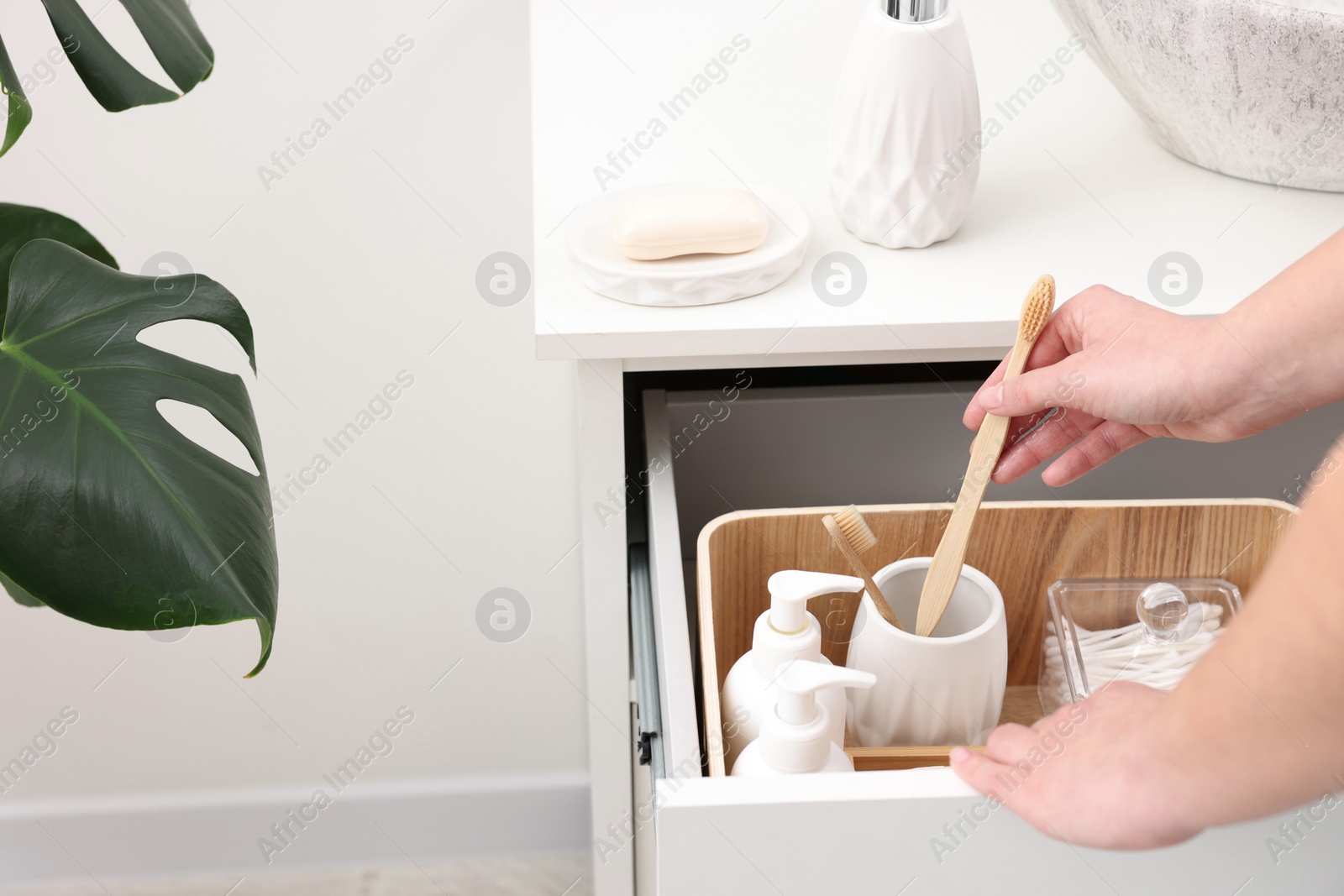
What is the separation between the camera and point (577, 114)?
697 millimetres

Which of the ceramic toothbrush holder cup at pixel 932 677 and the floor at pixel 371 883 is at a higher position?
the ceramic toothbrush holder cup at pixel 932 677

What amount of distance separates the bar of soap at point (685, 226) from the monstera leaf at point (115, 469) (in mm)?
199

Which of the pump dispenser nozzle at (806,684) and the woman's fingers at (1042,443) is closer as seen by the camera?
the pump dispenser nozzle at (806,684)

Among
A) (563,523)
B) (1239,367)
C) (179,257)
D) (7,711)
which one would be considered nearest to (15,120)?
(179,257)

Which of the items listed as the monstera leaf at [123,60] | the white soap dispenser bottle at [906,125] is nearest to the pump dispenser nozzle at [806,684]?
the white soap dispenser bottle at [906,125]

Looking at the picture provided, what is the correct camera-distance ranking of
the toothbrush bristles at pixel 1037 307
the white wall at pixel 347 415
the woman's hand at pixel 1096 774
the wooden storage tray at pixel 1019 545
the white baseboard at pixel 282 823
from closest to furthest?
the woman's hand at pixel 1096 774
the toothbrush bristles at pixel 1037 307
the wooden storage tray at pixel 1019 545
the white wall at pixel 347 415
the white baseboard at pixel 282 823

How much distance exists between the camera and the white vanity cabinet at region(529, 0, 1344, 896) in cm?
41

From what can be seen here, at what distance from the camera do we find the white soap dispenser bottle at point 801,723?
1.48 ft

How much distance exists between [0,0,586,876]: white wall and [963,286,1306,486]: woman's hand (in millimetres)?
505

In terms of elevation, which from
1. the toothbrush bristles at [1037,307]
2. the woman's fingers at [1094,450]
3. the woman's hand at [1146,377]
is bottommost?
the woman's fingers at [1094,450]

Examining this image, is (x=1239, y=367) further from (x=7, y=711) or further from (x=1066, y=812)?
(x=7, y=711)

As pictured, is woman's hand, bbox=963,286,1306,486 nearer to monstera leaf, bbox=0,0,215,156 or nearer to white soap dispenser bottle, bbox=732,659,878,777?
white soap dispenser bottle, bbox=732,659,878,777

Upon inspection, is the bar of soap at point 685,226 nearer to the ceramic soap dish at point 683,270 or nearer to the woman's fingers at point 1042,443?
the ceramic soap dish at point 683,270

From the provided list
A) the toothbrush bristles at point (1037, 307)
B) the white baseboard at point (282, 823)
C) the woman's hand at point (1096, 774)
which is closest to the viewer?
the woman's hand at point (1096, 774)
